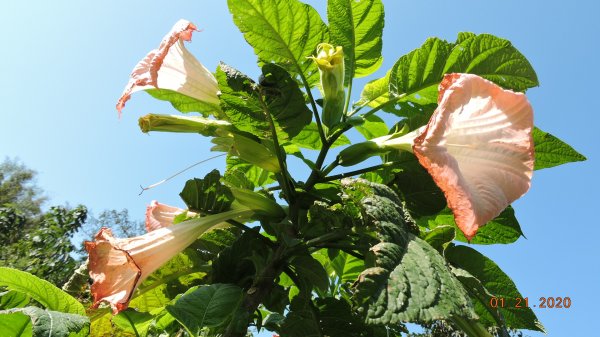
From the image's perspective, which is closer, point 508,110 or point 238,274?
point 508,110

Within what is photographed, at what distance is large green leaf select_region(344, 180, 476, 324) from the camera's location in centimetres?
50

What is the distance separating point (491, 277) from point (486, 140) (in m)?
0.27

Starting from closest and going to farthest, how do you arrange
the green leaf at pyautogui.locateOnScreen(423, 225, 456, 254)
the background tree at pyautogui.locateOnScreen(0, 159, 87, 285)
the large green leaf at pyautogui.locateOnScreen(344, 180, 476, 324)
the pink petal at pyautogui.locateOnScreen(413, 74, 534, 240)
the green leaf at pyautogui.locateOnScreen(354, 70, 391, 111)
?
1. the large green leaf at pyautogui.locateOnScreen(344, 180, 476, 324)
2. the pink petal at pyautogui.locateOnScreen(413, 74, 534, 240)
3. the green leaf at pyautogui.locateOnScreen(423, 225, 456, 254)
4. the green leaf at pyautogui.locateOnScreen(354, 70, 391, 111)
5. the background tree at pyautogui.locateOnScreen(0, 159, 87, 285)

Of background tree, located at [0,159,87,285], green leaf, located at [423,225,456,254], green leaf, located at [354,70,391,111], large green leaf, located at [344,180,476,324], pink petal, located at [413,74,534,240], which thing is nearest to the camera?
large green leaf, located at [344,180,476,324]

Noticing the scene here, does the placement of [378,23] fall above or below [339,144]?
above

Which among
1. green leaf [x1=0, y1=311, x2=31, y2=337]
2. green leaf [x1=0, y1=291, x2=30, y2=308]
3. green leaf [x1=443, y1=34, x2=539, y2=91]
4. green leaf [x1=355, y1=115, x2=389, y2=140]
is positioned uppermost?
green leaf [x1=443, y1=34, x2=539, y2=91]

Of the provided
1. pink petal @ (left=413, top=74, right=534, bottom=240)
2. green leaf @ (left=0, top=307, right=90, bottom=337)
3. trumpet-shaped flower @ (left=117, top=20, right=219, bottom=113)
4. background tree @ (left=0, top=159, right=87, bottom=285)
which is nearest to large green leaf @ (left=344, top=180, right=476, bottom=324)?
pink petal @ (left=413, top=74, right=534, bottom=240)

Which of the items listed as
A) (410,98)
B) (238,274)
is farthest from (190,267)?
(410,98)

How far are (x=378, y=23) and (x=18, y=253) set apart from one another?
5.73 m

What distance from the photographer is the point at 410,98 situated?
99 centimetres

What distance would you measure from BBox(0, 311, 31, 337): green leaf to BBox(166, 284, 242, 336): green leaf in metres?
0.16

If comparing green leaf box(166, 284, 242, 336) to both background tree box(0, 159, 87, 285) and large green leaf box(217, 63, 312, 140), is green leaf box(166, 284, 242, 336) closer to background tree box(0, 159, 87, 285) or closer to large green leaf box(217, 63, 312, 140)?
large green leaf box(217, 63, 312, 140)

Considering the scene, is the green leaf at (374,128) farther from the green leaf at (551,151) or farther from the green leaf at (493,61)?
the green leaf at (551,151)

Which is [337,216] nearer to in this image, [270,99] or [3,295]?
[270,99]
